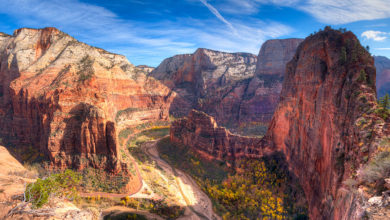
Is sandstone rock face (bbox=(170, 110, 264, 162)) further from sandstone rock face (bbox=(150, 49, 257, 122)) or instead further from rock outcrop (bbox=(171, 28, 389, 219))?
sandstone rock face (bbox=(150, 49, 257, 122))

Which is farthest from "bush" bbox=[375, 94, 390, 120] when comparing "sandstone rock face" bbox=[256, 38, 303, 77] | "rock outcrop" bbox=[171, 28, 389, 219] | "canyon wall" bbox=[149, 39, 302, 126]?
"sandstone rock face" bbox=[256, 38, 303, 77]

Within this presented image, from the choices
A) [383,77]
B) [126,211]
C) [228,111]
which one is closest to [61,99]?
[126,211]

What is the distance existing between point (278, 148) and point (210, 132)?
53.4 ft

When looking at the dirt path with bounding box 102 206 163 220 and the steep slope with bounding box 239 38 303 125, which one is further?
the steep slope with bounding box 239 38 303 125

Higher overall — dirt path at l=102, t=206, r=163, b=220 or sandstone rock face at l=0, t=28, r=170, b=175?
sandstone rock face at l=0, t=28, r=170, b=175

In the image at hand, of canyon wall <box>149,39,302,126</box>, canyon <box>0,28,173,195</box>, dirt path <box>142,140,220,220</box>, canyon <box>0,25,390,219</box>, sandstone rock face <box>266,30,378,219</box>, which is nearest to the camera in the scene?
sandstone rock face <box>266,30,378,219</box>

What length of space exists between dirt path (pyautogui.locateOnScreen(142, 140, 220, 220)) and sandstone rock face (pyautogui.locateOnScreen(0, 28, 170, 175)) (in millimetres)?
15158

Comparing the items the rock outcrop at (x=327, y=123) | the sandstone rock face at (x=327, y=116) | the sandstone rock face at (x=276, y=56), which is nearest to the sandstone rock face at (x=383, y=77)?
the sandstone rock face at (x=276, y=56)

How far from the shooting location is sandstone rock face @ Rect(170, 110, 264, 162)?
45531 millimetres

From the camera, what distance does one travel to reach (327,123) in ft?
84.6

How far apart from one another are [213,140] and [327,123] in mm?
27619

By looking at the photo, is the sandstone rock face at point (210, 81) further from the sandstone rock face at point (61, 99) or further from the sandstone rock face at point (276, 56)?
the sandstone rock face at point (61, 99)

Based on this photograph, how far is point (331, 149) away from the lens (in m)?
23.2

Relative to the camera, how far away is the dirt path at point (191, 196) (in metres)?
36.9
